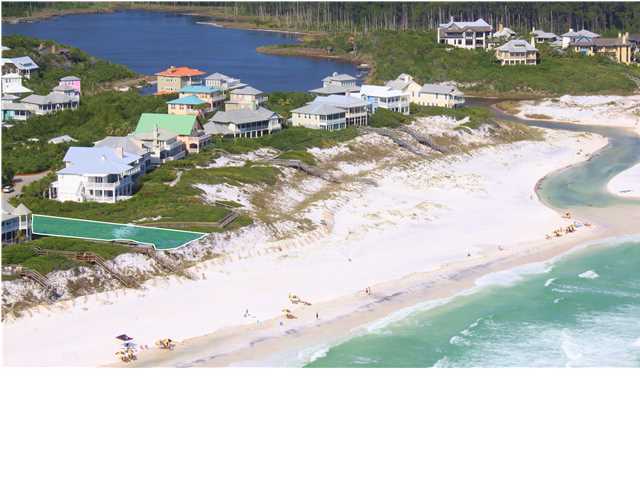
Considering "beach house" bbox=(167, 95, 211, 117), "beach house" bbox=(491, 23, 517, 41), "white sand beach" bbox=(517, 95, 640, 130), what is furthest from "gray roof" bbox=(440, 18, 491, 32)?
"beach house" bbox=(167, 95, 211, 117)

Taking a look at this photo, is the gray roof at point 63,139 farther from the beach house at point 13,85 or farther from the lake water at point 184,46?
the lake water at point 184,46

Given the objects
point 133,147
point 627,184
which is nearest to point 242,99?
point 133,147

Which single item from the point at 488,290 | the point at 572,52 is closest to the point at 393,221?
the point at 488,290

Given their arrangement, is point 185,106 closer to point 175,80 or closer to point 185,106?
point 185,106

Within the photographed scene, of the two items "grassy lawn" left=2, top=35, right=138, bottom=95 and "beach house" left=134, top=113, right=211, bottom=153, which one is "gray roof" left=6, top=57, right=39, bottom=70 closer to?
"grassy lawn" left=2, top=35, right=138, bottom=95

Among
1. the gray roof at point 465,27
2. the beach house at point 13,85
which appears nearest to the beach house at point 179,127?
the beach house at point 13,85
